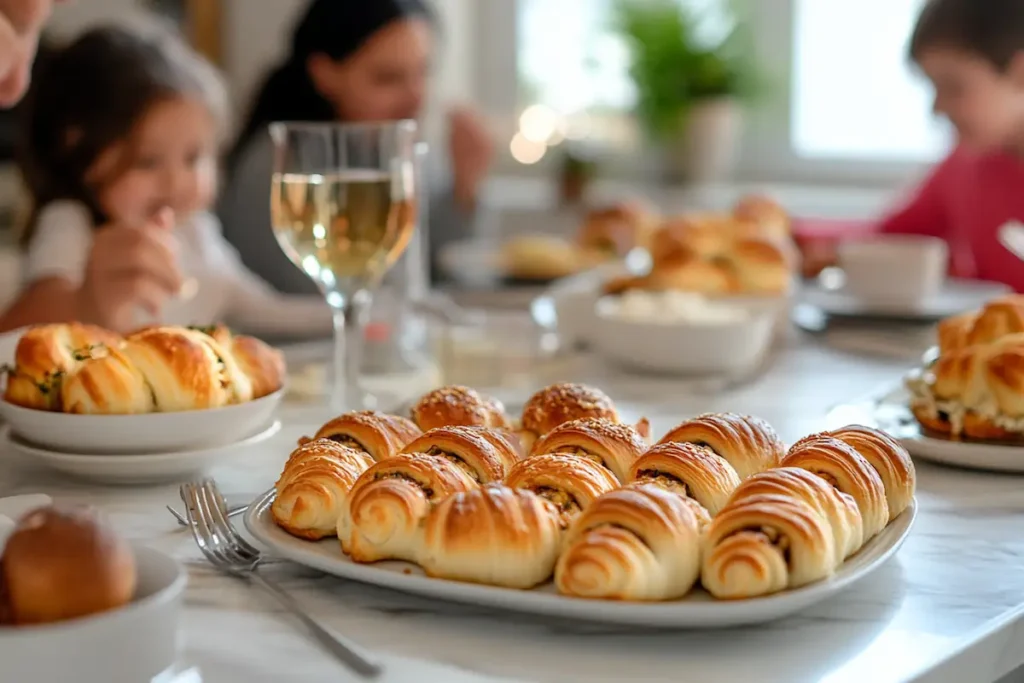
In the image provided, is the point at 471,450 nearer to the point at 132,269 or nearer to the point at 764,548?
the point at 764,548

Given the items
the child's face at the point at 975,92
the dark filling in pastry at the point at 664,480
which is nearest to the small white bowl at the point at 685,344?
the dark filling in pastry at the point at 664,480

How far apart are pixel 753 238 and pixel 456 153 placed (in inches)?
56.9

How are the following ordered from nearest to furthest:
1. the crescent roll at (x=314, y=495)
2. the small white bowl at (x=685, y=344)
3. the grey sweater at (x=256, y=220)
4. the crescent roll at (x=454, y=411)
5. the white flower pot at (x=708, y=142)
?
the crescent roll at (x=314, y=495)
the crescent roll at (x=454, y=411)
the small white bowl at (x=685, y=344)
the grey sweater at (x=256, y=220)
the white flower pot at (x=708, y=142)

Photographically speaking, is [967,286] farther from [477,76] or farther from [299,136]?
[477,76]

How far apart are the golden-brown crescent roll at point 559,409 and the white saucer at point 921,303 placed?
2.92 feet

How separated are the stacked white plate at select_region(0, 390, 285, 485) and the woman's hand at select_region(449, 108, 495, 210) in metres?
2.10

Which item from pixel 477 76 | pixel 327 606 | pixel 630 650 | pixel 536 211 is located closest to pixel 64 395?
pixel 327 606

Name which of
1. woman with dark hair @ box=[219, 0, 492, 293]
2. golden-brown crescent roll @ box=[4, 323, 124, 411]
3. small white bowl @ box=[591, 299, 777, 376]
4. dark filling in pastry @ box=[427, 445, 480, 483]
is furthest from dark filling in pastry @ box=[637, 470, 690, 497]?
woman with dark hair @ box=[219, 0, 492, 293]

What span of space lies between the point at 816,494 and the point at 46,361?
63 centimetres

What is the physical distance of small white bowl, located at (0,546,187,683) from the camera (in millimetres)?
599

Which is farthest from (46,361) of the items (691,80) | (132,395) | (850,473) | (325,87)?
(691,80)

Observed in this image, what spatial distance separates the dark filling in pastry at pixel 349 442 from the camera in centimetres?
89

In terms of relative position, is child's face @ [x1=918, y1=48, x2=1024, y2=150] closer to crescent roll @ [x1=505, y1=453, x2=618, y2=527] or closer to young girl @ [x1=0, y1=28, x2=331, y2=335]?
young girl @ [x1=0, y1=28, x2=331, y2=335]

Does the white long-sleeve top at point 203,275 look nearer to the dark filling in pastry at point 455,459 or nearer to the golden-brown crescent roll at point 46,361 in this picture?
the golden-brown crescent roll at point 46,361
